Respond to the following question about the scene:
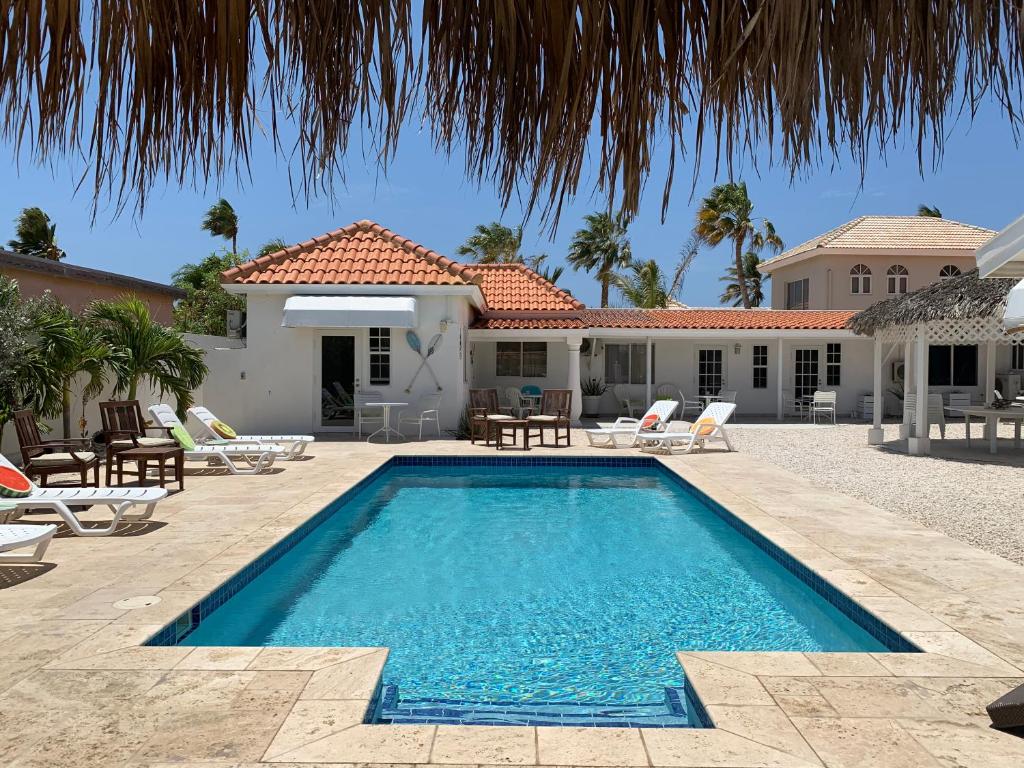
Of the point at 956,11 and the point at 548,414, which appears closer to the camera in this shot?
the point at 956,11

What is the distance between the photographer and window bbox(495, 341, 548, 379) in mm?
25047

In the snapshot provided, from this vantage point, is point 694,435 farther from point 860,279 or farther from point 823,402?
point 860,279

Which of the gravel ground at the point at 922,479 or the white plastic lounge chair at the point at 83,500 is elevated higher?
the white plastic lounge chair at the point at 83,500

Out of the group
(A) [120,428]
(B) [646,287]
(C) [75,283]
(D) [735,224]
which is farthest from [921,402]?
(D) [735,224]

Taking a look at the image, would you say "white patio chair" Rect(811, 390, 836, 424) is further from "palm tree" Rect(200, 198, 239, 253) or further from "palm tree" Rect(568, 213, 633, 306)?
"palm tree" Rect(200, 198, 239, 253)

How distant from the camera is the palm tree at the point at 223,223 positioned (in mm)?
49844

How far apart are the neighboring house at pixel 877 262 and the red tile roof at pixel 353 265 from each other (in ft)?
57.7

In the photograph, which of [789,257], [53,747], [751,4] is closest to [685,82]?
[751,4]

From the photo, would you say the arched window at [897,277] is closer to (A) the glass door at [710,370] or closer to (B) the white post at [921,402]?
(A) the glass door at [710,370]

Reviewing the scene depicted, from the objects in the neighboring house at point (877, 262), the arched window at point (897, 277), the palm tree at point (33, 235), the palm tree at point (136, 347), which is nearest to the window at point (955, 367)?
the neighboring house at point (877, 262)

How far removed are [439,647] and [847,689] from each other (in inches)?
124

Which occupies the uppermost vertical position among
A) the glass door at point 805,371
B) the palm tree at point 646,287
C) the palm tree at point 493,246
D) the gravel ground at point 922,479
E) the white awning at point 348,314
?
the palm tree at point 493,246

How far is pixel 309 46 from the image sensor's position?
1897 millimetres

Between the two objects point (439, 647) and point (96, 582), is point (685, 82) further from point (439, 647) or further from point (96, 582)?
point (96, 582)
